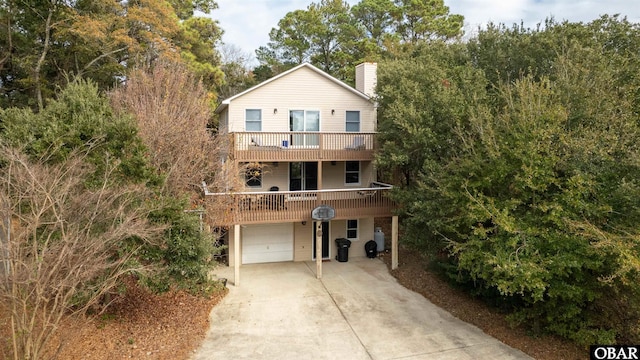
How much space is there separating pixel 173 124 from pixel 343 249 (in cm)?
843

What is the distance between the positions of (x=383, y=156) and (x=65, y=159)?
986 cm

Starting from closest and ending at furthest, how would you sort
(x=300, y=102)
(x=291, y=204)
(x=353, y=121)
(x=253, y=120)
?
(x=291, y=204) < (x=253, y=120) < (x=300, y=102) < (x=353, y=121)

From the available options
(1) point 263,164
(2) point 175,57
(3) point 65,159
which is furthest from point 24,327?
(2) point 175,57

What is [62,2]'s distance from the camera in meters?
18.5

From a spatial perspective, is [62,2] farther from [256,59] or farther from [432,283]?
[432,283]

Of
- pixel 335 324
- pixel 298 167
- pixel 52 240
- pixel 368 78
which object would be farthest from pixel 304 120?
pixel 52 240

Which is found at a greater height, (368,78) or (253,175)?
(368,78)

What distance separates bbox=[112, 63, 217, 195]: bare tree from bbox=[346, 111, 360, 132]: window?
20.3 feet

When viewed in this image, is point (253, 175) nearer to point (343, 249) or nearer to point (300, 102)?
point (300, 102)

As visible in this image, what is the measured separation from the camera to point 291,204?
1385 cm

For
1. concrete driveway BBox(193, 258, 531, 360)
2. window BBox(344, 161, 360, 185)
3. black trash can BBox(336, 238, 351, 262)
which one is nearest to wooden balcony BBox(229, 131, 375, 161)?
window BBox(344, 161, 360, 185)

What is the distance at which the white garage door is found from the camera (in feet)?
50.0

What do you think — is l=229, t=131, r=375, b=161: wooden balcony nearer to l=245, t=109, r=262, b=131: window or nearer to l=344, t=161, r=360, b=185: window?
l=245, t=109, r=262, b=131: window

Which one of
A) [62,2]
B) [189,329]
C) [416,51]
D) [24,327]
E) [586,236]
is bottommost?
[189,329]
